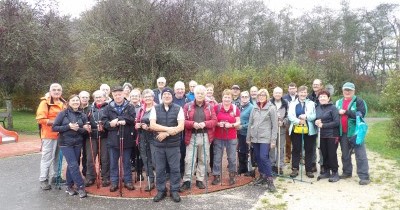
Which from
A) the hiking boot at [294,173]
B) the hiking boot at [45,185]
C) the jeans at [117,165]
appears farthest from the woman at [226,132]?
the hiking boot at [45,185]

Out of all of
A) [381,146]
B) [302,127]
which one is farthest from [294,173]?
[381,146]

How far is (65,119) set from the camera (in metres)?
6.43

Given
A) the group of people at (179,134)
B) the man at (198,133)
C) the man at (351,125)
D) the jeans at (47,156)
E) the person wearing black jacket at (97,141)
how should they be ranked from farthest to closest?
the man at (351,125), the jeans at (47,156), the person wearing black jacket at (97,141), the man at (198,133), the group of people at (179,134)

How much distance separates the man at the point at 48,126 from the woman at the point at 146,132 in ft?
5.27

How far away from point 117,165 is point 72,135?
3.09ft

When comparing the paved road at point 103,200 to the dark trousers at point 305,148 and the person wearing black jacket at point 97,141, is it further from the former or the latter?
the dark trousers at point 305,148

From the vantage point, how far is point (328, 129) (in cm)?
730

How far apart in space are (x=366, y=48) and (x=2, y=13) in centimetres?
3464

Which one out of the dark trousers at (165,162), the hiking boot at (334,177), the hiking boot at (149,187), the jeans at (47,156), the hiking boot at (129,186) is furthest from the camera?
the hiking boot at (334,177)

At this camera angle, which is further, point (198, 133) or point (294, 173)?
point (294, 173)

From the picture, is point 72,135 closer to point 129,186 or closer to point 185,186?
point 129,186

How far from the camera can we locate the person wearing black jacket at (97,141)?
22.5 feet

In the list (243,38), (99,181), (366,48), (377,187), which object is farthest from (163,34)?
(366,48)

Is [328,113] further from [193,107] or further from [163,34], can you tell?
[163,34]
